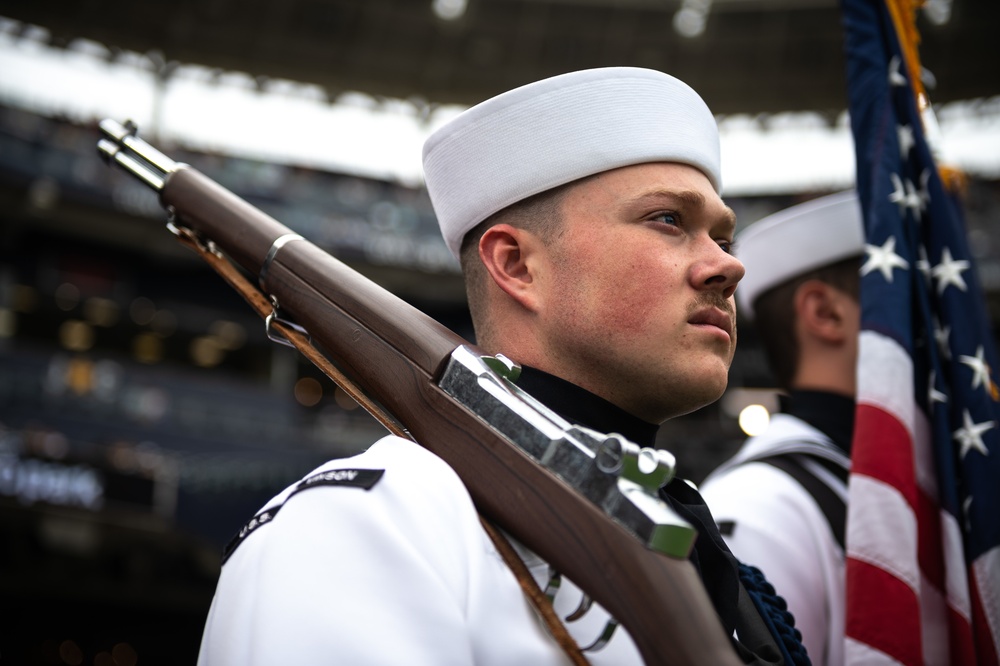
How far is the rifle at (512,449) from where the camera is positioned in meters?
0.96

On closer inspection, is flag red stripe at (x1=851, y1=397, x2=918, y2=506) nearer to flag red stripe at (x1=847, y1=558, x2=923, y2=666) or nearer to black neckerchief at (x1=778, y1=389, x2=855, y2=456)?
flag red stripe at (x1=847, y1=558, x2=923, y2=666)

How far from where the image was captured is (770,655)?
1.27m

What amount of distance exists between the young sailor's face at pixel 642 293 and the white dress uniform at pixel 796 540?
2.67ft

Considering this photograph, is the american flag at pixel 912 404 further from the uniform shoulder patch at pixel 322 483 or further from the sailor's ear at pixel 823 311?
the uniform shoulder patch at pixel 322 483

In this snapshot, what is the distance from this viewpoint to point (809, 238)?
2480 millimetres

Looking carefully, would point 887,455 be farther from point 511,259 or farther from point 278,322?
point 278,322

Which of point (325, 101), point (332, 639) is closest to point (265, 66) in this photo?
point (325, 101)

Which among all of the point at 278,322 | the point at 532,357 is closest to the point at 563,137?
the point at 532,357

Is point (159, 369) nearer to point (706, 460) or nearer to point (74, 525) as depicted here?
point (74, 525)

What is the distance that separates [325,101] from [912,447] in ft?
59.7

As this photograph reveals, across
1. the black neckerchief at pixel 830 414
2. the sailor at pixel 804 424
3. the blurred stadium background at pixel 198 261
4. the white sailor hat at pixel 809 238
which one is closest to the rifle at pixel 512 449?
the sailor at pixel 804 424

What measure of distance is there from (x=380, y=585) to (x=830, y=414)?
1.66 metres

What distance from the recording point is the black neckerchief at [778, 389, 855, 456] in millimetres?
2285

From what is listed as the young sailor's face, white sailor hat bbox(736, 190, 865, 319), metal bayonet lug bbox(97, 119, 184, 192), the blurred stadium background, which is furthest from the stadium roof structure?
the young sailor's face
